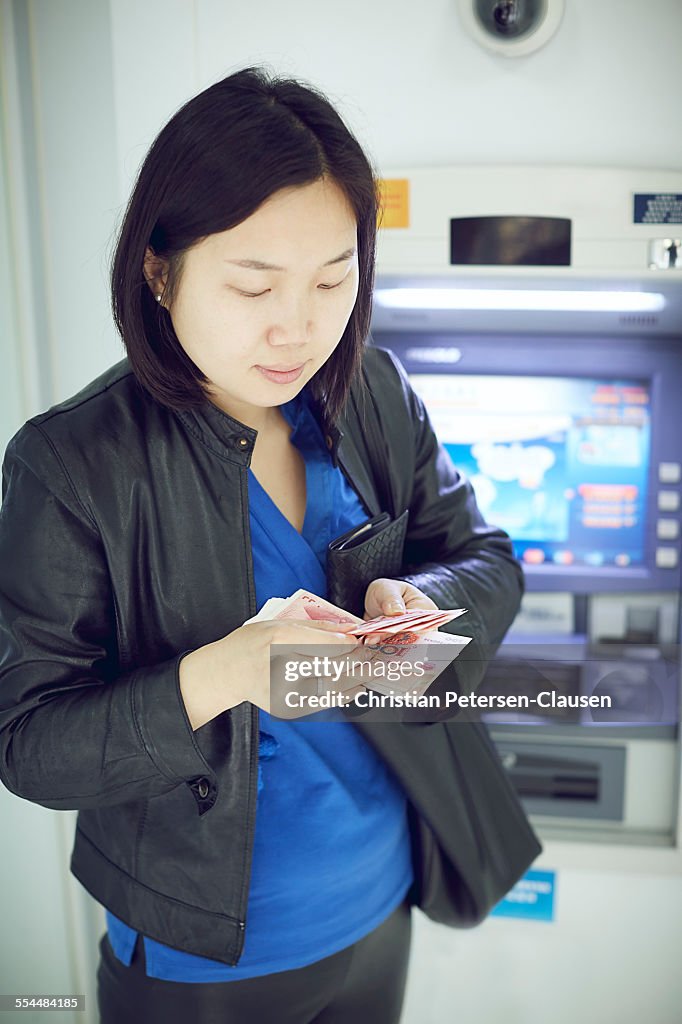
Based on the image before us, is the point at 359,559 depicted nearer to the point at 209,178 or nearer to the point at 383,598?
the point at 383,598

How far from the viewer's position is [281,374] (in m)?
0.97

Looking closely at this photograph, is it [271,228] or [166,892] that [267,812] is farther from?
[271,228]

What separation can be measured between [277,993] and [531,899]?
851 millimetres

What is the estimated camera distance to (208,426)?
41.0 inches

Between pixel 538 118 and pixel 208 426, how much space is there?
93cm

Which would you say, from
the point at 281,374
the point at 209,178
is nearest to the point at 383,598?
the point at 281,374

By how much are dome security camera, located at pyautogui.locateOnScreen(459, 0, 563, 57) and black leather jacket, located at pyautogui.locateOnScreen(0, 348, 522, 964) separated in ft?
2.67

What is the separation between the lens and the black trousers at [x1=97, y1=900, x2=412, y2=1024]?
1080 mm

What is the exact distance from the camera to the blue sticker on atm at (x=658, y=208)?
1.43 metres

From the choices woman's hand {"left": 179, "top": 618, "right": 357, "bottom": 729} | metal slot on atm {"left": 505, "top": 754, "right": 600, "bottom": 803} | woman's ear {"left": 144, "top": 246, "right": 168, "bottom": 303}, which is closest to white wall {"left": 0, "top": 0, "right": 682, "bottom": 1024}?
woman's ear {"left": 144, "top": 246, "right": 168, "bottom": 303}

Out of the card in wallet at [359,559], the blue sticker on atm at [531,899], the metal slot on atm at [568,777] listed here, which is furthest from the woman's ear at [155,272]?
the blue sticker on atm at [531,899]

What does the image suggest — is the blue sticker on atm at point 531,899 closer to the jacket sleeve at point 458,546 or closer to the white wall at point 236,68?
the jacket sleeve at point 458,546

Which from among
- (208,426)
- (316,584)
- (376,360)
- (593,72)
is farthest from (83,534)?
(593,72)

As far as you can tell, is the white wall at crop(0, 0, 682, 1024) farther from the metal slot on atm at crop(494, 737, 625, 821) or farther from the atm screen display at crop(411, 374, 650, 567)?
the metal slot on atm at crop(494, 737, 625, 821)
